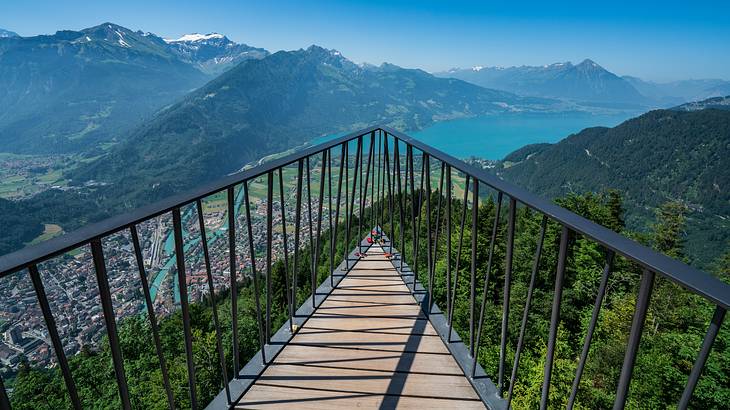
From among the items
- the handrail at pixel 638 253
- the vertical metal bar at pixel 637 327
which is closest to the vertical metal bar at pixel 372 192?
the handrail at pixel 638 253

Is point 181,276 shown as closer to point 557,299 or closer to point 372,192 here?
point 557,299

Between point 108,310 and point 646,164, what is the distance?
429 ft

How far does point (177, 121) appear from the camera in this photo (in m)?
152

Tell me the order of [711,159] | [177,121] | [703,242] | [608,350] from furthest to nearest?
[177,121]
[711,159]
[703,242]
[608,350]

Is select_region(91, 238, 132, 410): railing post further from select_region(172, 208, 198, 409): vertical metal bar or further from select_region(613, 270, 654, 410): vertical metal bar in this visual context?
select_region(613, 270, 654, 410): vertical metal bar

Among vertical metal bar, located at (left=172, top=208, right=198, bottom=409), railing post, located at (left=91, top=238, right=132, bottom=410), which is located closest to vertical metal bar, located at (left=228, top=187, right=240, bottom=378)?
vertical metal bar, located at (left=172, top=208, right=198, bottom=409)

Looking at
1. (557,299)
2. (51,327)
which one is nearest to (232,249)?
(51,327)

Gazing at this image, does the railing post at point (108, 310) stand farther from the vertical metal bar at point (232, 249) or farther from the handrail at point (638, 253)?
the handrail at point (638, 253)

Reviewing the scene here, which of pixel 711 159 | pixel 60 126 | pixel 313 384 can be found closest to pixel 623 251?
pixel 313 384

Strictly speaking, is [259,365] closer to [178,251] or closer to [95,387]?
[178,251]

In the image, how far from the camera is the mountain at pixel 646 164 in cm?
9217

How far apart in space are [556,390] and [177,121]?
544 ft

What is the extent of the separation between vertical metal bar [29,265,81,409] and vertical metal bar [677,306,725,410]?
155cm

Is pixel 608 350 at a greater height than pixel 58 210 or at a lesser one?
greater
